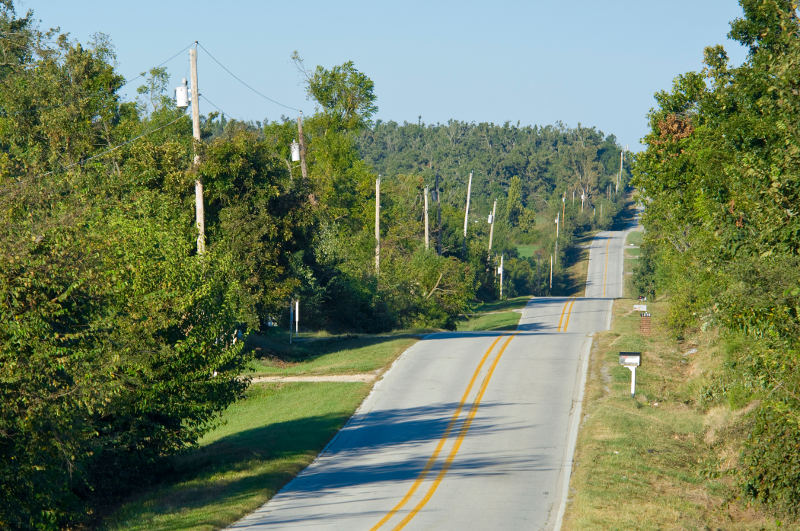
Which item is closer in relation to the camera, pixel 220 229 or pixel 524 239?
pixel 220 229

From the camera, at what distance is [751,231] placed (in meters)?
16.0

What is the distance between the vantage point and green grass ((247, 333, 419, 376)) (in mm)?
34053

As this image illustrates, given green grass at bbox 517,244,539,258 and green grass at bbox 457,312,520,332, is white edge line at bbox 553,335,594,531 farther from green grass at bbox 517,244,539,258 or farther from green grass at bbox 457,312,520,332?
green grass at bbox 517,244,539,258

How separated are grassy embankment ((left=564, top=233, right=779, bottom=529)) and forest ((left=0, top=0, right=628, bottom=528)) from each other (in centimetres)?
868

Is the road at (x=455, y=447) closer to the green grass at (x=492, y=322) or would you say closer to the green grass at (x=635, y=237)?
the green grass at (x=492, y=322)

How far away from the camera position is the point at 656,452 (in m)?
21.3

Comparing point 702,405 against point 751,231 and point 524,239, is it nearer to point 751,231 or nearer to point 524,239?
point 751,231

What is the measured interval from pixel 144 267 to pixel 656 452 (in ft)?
43.5

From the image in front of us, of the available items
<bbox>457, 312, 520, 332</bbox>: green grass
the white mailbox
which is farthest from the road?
<bbox>457, 312, 520, 332</bbox>: green grass

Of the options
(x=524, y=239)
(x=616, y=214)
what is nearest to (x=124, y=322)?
(x=524, y=239)

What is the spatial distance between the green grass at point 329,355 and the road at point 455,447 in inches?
47.5

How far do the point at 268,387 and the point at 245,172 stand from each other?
337 inches

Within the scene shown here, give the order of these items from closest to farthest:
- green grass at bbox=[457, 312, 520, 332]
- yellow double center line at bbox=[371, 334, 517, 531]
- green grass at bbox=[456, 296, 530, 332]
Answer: yellow double center line at bbox=[371, 334, 517, 531] < green grass at bbox=[457, 312, 520, 332] < green grass at bbox=[456, 296, 530, 332]

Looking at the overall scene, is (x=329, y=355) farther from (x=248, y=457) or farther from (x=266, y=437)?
(x=248, y=457)
